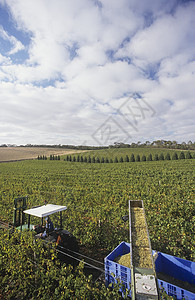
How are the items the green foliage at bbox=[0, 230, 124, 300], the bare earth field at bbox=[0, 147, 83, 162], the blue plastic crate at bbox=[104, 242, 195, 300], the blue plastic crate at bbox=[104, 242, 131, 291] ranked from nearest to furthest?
1. the green foliage at bbox=[0, 230, 124, 300]
2. the blue plastic crate at bbox=[104, 242, 131, 291]
3. the blue plastic crate at bbox=[104, 242, 195, 300]
4. the bare earth field at bbox=[0, 147, 83, 162]

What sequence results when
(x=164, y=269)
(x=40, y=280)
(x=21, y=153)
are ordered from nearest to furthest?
(x=40, y=280)
(x=164, y=269)
(x=21, y=153)

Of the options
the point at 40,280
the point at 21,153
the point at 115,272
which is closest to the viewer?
the point at 40,280

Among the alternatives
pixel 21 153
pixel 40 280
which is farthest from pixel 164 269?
pixel 21 153

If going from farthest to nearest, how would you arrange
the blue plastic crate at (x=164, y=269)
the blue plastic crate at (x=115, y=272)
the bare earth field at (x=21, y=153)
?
the bare earth field at (x=21, y=153), the blue plastic crate at (x=164, y=269), the blue plastic crate at (x=115, y=272)

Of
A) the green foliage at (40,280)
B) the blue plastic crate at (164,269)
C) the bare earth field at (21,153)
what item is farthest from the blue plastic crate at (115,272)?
the bare earth field at (21,153)

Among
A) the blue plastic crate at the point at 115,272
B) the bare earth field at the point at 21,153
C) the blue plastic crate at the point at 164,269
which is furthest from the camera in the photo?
the bare earth field at the point at 21,153

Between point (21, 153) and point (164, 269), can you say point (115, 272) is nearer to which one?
point (164, 269)

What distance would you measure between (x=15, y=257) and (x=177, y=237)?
5157 millimetres

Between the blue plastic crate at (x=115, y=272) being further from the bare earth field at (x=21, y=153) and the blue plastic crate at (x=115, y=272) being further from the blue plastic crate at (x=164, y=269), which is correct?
the bare earth field at (x=21, y=153)

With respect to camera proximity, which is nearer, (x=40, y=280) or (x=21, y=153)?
(x=40, y=280)

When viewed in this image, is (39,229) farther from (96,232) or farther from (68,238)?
(96,232)

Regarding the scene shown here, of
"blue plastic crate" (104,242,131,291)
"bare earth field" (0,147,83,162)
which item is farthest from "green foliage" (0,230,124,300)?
"bare earth field" (0,147,83,162)

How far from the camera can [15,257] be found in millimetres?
3766

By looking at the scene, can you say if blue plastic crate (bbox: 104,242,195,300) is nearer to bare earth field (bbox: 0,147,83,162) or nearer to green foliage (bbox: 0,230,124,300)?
green foliage (bbox: 0,230,124,300)
